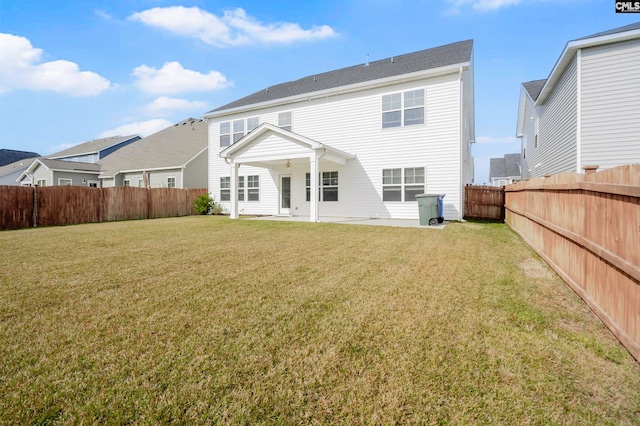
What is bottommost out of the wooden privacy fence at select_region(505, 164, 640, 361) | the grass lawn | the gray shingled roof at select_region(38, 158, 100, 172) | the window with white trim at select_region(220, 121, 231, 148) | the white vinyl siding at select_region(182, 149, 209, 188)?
the grass lawn

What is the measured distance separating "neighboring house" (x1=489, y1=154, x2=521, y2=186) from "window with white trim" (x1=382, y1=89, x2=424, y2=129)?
28.0 m

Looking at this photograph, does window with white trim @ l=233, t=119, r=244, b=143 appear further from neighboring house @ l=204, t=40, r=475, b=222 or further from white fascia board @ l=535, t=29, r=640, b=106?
white fascia board @ l=535, t=29, r=640, b=106

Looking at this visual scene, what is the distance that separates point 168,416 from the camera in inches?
63.9

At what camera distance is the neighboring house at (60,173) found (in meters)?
22.9

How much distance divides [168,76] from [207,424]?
27.4 metres

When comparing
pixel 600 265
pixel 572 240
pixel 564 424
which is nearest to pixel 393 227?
pixel 572 240

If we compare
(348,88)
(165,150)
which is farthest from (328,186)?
(165,150)

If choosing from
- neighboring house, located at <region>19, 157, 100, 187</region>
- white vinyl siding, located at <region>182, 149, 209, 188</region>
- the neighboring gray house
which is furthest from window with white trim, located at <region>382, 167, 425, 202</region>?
the neighboring gray house

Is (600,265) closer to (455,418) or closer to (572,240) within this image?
(572,240)

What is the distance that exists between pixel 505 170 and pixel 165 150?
3900 cm

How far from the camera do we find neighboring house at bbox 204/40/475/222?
11.6 meters

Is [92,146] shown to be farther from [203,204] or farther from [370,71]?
[370,71]

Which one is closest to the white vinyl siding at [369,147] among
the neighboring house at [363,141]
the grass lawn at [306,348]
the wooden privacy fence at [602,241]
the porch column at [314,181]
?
the neighboring house at [363,141]

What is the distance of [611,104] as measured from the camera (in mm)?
8789
